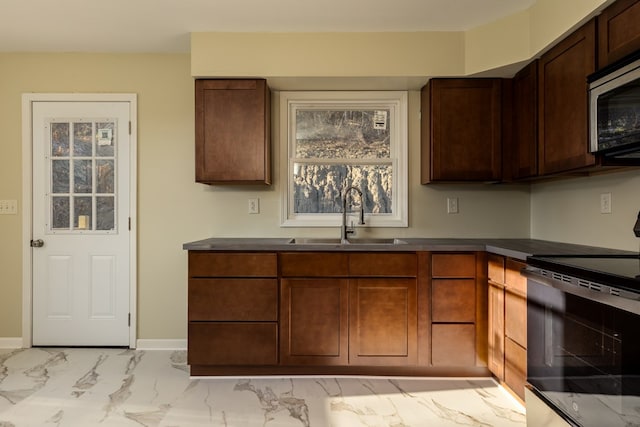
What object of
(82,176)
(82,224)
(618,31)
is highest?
(618,31)

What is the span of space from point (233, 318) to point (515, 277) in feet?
5.52

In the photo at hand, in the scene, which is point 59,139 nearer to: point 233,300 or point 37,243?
point 37,243

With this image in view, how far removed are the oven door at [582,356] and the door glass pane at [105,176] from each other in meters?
2.99

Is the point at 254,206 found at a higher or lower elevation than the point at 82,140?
lower

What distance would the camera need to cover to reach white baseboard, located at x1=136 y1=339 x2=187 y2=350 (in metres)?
3.26

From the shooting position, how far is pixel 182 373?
9.07 feet

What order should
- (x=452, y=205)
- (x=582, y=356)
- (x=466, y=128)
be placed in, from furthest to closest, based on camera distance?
(x=452, y=205)
(x=466, y=128)
(x=582, y=356)

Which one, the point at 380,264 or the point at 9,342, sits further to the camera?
the point at 9,342

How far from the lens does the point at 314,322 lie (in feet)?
8.71

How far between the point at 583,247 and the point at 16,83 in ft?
13.8

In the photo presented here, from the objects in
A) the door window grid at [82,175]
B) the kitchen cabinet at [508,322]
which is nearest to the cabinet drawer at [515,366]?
the kitchen cabinet at [508,322]

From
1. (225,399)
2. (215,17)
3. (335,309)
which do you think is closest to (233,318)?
(225,399)

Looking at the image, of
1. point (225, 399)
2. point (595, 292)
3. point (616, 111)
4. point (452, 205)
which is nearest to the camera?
point (595, 292)

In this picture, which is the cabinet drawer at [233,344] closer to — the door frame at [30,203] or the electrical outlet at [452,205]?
the door frame at [30,203]
